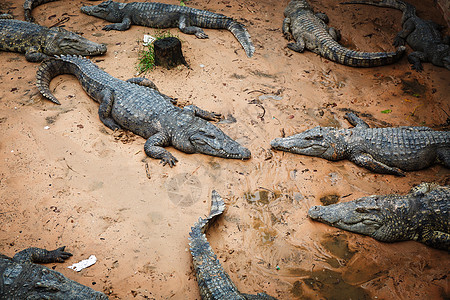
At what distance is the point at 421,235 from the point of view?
4.24 meters

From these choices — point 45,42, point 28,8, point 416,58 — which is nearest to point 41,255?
A: point 45,42

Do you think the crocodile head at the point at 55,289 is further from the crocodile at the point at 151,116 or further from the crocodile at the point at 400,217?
the crocodile at the point at 400,217

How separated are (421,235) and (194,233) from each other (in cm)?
287

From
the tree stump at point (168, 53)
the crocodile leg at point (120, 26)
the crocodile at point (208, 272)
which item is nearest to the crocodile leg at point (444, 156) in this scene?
the crocodile at point (208, 272)

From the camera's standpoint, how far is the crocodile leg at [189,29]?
7766 millimetres

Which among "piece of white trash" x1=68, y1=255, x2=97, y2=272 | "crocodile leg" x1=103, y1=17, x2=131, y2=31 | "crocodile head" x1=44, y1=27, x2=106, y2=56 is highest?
"crocodile leg" x1=103, y1=17, x2=131, y2=31

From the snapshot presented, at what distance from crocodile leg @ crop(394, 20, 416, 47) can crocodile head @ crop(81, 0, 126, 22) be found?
6.53 meters

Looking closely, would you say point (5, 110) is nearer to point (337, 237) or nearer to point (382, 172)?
point (337, 237)

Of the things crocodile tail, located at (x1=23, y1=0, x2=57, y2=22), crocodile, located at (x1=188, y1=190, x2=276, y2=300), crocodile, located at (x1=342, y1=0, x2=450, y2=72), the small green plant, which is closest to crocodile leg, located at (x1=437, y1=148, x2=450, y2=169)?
crocodile, located at (x1=342, y1=0, x2=450, y2=72)

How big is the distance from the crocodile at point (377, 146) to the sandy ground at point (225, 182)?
16 centimetres

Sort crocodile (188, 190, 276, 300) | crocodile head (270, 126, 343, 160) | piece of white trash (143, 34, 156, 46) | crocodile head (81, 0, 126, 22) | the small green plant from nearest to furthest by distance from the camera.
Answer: crocodile (188, 190, 276, 300)
crocodile head (270, 126, 343, 160)
the small green plant
piece of white trash (143, 34, 156, 46)
crocodile head (81, 0, 126, 22)

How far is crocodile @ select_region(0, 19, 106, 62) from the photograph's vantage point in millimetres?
6957

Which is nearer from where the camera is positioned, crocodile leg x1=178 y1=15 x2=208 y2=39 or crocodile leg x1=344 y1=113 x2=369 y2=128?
crocodile leg x1=344 y1=113 x2=369 y2=128

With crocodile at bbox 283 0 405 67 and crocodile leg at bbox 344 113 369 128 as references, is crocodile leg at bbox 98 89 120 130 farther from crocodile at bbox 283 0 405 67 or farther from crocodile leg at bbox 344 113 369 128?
crocodile at bbox 283 0 405 67
